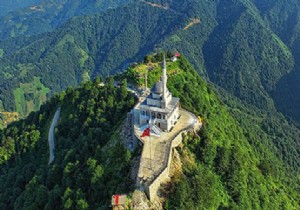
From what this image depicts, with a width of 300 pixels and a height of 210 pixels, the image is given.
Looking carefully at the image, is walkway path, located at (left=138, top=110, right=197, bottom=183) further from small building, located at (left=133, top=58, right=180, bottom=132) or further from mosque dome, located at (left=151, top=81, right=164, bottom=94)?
mosque dome, located at (left=151, top=81, right=164, bottom=94)

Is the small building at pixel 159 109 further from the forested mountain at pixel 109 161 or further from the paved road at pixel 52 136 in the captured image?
the paved road at pixel 52 136

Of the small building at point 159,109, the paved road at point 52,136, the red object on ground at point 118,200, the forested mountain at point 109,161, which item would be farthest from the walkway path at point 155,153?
the paved road at point 52,136

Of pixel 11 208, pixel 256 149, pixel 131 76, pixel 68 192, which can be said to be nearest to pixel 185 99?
pixel 131 76

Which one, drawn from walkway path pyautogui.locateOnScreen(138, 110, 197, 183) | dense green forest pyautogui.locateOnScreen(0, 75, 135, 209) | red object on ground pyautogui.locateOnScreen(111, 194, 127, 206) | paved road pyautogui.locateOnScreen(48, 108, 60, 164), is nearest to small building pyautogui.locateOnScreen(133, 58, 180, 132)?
walkway path pyautogui.locateOnScreen(138, 110, 197, 183)

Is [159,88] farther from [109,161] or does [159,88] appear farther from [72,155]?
[72,155]

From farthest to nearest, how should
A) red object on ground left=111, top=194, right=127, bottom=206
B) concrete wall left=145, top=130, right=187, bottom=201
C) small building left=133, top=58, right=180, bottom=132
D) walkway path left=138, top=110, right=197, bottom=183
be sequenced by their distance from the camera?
small building left=133, top=58, right=180, bottom=132 → walkway path left=138, top=110, right=197, bottom=183 → concrete wall left=145, top=130, right=187, bottom=201 → red object on ground left=111, top=194, right=127, bottom=206
